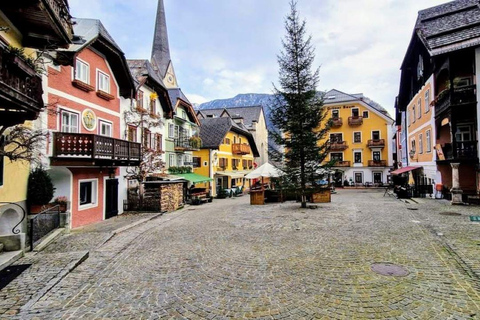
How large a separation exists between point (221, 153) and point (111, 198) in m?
17.9

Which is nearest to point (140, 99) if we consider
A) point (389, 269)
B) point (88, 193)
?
point (88, 193)

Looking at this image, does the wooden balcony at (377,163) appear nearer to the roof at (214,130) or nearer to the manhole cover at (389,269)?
the roof at (214,130)

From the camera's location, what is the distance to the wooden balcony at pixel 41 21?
6844 millimetres

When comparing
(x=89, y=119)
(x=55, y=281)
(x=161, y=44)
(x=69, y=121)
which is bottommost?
(x=55, y=281)

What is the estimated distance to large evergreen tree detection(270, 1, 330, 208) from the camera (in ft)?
52.6

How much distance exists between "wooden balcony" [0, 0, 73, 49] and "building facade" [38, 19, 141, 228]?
1.54 meters

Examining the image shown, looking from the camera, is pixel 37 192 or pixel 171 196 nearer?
pixel 37 192

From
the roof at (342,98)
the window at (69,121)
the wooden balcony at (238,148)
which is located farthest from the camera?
the roof at (342,98)

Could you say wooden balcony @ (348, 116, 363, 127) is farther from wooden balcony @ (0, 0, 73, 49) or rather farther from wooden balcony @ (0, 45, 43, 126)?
wooden balcony @ (0, 45, 43, 126)

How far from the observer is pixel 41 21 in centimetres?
782

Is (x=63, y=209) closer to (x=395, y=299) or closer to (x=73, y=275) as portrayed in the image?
(x=73, y=275)

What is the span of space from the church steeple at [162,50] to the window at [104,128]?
33764 mm

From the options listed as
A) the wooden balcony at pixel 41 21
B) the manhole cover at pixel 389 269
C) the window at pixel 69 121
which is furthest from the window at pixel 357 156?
the wooden balcony at pixel 41 21

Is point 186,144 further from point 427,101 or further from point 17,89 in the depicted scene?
point 17,89
